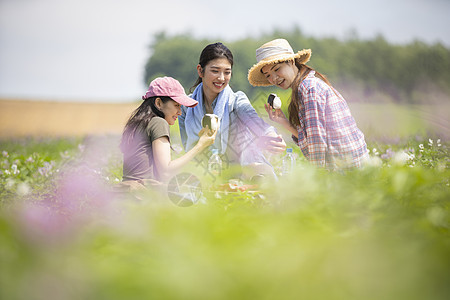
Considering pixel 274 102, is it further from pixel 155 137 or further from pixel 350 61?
pixel 350 61

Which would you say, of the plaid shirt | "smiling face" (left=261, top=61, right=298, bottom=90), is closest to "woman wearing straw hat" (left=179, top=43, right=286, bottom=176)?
"smiling face" (left=261, top=61, right=298, bottom=90)

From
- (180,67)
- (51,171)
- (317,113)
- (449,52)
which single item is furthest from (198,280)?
(449,52)

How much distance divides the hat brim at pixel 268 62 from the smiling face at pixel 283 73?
0.04m

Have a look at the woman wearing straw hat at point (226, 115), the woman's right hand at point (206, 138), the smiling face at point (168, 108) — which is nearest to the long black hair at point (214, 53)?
the woman wearing straw hat at point (226, 115)

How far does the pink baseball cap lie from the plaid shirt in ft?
2.56

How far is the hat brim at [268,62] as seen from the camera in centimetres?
308

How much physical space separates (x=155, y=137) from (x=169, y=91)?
383 mm

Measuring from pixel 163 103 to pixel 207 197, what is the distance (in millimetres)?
875

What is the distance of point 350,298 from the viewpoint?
2.06 feet

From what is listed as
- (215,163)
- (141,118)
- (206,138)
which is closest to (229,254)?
(206,138)

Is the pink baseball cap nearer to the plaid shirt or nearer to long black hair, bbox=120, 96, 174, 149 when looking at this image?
long black hair, bbox=120, 96, 174, 149

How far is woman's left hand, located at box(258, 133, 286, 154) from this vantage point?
3051 millimetres

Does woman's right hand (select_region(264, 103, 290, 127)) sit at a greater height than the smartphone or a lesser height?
lesser

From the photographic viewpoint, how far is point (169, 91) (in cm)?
266
